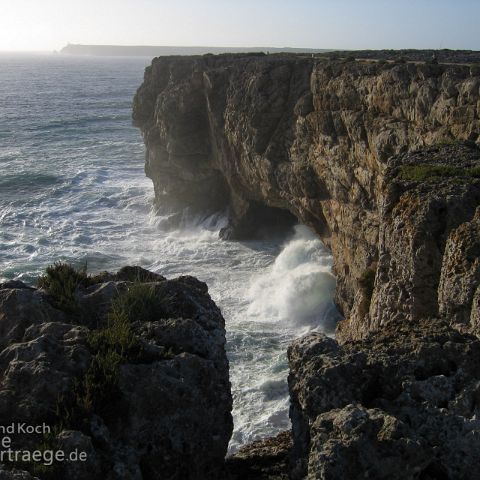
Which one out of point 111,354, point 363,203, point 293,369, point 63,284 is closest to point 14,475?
point 111,354

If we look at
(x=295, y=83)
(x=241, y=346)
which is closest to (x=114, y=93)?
(x=295, y=83)

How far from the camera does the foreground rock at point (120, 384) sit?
8.09 metres

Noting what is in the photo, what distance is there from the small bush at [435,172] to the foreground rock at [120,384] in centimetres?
A: 556

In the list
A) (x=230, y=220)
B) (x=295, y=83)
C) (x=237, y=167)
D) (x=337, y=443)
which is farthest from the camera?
(x=230, y=220)

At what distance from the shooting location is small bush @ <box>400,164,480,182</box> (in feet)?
41.6

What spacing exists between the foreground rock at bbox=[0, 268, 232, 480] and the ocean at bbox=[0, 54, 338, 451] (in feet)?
34.4

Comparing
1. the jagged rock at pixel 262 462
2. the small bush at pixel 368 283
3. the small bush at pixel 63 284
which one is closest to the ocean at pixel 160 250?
the small bush at pixel 368 283

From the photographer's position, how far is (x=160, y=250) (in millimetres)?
40000

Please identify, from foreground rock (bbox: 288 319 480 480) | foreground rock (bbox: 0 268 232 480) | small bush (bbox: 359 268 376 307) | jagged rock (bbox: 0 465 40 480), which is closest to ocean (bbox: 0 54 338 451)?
small bush (bbox: 359 268 376 307)

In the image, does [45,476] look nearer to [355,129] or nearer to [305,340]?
[305,340]

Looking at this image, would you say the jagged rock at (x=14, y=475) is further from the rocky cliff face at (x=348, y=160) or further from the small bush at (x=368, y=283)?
the small bush at (x=368, y=283)

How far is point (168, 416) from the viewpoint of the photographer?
8586mm

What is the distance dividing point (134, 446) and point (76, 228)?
36775 mm

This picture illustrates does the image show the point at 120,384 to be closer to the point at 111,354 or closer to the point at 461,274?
the point at 111,354
